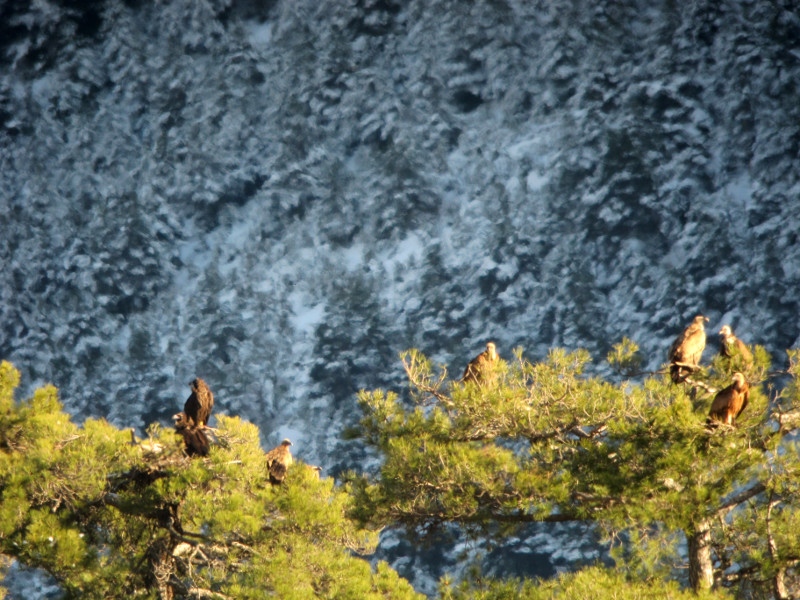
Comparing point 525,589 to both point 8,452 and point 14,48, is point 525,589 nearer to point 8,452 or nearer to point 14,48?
point 8,452

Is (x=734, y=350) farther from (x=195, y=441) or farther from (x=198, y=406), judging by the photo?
(x=198, y=406)

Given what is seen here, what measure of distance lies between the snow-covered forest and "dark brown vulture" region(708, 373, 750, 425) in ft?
42.4

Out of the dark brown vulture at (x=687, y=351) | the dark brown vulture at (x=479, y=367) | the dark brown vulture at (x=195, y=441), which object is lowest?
the dark brown vulture at (x=479, y=367)

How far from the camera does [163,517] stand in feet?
17.2

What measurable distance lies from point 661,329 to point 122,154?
14.8 m

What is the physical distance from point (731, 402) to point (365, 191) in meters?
17.6

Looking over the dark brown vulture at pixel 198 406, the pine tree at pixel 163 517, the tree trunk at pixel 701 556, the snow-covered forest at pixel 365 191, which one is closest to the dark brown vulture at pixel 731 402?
the tree trunk at pixel 701 556

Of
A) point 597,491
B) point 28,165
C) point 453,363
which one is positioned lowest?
point 453,363

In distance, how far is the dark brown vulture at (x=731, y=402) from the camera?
4.26 m

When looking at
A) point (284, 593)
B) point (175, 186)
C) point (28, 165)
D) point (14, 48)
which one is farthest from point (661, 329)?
point (14, 48)

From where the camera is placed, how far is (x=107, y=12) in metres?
23.0

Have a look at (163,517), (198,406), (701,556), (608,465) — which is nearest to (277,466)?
(198,406)

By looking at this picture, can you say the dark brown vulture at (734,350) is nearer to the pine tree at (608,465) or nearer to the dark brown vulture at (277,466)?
the pine tree at (608,465)

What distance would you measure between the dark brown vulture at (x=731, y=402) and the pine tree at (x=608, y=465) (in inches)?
2.2
